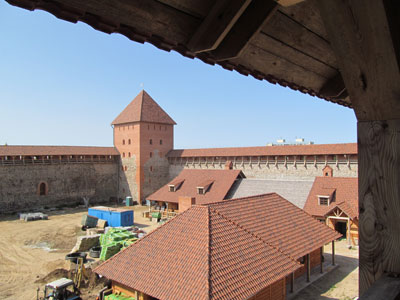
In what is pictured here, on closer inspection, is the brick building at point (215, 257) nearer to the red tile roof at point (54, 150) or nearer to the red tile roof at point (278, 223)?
the red tile roof at point (278, 223)

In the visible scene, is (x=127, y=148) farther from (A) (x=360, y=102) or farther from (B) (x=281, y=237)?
(A) (x=360, y=102)

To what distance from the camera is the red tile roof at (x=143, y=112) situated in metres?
32.0

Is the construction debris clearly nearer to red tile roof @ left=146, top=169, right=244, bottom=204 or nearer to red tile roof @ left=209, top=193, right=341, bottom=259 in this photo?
red tile roof @ left=146, top=169, right=244, bottom=204

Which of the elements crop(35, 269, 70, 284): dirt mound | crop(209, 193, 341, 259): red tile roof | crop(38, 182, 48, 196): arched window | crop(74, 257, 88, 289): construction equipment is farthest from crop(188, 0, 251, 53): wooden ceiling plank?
crop(38, 182, 48, 196): arched window

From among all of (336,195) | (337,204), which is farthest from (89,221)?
(336,195)

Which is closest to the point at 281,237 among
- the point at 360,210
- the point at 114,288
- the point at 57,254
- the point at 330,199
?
the point at 114,288

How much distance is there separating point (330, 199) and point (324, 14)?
1862 cm

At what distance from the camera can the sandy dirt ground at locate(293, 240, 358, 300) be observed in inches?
423

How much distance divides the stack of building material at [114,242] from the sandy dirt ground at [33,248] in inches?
68.5

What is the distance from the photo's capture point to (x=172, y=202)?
904 inches

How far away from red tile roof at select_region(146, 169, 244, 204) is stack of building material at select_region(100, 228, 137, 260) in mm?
6913

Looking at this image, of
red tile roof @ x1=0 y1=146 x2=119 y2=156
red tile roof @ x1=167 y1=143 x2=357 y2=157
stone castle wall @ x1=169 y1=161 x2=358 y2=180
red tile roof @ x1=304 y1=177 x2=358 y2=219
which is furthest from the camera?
red tile roof @ x1=0 y1=146 x2=119 y2=156

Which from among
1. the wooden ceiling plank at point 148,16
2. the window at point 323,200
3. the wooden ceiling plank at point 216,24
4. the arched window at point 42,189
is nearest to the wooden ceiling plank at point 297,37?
the wooden ceiling plank at point 216,24

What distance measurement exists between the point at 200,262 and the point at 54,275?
7.32 meters
